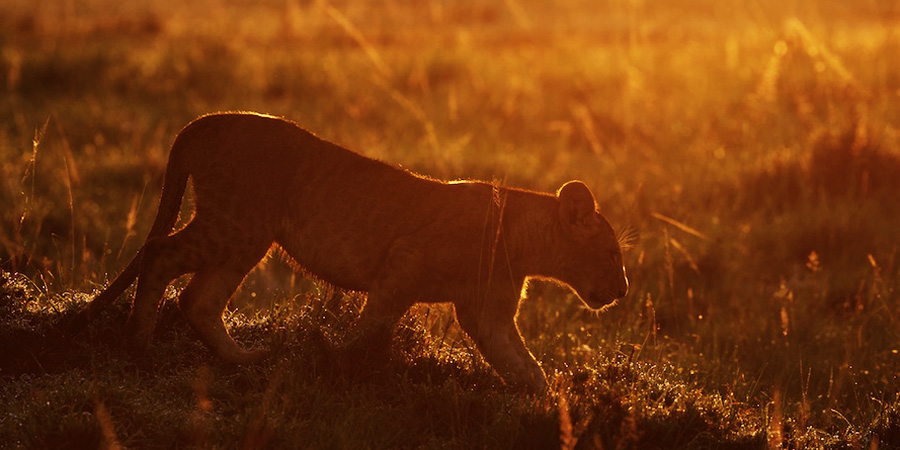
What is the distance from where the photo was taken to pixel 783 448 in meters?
4.90

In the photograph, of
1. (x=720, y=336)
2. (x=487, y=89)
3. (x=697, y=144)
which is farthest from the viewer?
(x=487, y=89)

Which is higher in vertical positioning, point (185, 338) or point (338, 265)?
point (338, 265)

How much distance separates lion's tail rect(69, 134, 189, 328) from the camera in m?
5.21

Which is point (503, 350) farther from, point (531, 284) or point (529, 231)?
point (531, 284)

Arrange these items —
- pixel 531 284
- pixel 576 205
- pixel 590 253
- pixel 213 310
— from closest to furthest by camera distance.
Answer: pixel 213 310
pixel 576 205
pixel 590 253
pixel 531 284

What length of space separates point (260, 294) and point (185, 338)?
5.18 ft

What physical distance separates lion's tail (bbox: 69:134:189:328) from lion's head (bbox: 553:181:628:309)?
5.78 ft

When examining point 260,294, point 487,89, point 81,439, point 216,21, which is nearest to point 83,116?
point 487,89

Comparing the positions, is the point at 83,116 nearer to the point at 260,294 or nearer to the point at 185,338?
the point at 260,294

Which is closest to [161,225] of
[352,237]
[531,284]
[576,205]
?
[352,237]

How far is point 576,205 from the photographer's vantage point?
5301 mm

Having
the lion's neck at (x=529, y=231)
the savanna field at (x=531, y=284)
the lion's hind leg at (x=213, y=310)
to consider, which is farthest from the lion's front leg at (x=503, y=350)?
the lion's hind leg at (x=213, y=310)

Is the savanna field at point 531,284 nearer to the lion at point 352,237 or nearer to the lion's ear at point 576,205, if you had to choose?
the lion at point 352,237

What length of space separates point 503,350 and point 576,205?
0.74m
